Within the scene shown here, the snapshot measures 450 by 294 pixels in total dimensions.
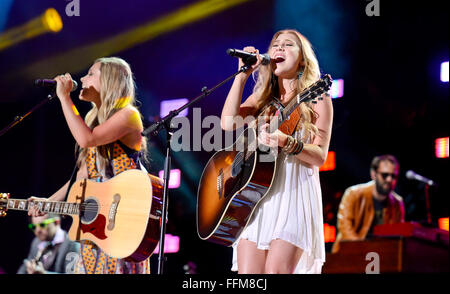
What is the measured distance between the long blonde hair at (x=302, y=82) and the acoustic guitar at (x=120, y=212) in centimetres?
91

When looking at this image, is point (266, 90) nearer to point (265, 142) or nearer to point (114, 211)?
point (265, 142)

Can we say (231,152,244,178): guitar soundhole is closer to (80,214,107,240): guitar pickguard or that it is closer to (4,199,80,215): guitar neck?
(80,214,107,240): guitar pickguard

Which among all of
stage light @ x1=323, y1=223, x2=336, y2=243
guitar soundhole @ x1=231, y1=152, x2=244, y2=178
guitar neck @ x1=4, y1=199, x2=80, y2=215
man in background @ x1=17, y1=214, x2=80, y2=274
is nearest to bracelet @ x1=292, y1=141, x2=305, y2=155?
guitar soundhole @ x1=231, y1=152, x2=244, y2=178

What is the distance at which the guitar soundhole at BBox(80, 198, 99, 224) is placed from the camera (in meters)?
3.42

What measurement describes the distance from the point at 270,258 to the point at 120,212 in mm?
1172

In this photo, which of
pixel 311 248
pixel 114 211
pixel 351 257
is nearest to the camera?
pixel 311 248

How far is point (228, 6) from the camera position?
656 cm

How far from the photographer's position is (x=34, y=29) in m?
6.36

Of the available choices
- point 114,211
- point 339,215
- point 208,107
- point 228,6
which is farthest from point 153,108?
point 114,211

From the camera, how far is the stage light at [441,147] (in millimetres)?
7020

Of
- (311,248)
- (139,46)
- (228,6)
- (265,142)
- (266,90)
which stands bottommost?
(311,248)

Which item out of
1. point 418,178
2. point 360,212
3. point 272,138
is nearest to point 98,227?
point 272,138

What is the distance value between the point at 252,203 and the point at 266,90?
2.28 feet

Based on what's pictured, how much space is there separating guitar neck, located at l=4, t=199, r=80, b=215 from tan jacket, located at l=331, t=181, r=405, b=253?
4463mm
